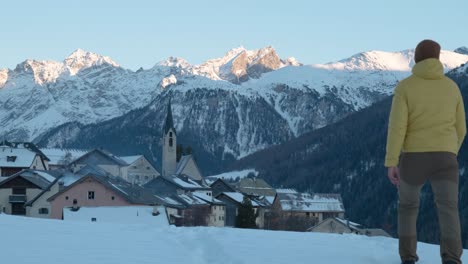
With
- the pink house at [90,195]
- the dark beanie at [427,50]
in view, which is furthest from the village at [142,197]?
the dark beanie at [427,50]

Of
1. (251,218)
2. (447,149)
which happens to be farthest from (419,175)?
(251,218)

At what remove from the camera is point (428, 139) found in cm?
1124

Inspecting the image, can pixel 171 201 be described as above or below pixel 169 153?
below

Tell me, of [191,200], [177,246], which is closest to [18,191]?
[191,200]

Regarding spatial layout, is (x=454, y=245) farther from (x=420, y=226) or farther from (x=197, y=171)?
(x=197, y=171)

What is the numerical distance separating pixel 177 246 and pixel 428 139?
440 cm

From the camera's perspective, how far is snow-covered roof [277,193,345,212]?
13262 centimetres

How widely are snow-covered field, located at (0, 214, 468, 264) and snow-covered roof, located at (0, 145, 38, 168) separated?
319 feet

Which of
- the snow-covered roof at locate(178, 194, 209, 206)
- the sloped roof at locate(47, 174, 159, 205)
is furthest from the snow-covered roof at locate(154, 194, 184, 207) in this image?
the sloped roof at locate(47, 174, 159, 205)

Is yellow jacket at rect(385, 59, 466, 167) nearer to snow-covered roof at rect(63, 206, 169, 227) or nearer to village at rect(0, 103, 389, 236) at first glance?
village at rect(0, 103, 389, 236)

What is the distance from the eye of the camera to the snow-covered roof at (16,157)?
364 ft

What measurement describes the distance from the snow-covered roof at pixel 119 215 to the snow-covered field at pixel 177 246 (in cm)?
4108


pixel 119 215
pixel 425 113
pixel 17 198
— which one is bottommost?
pixel 119 215

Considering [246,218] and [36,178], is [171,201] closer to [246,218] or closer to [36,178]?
[246,218]
